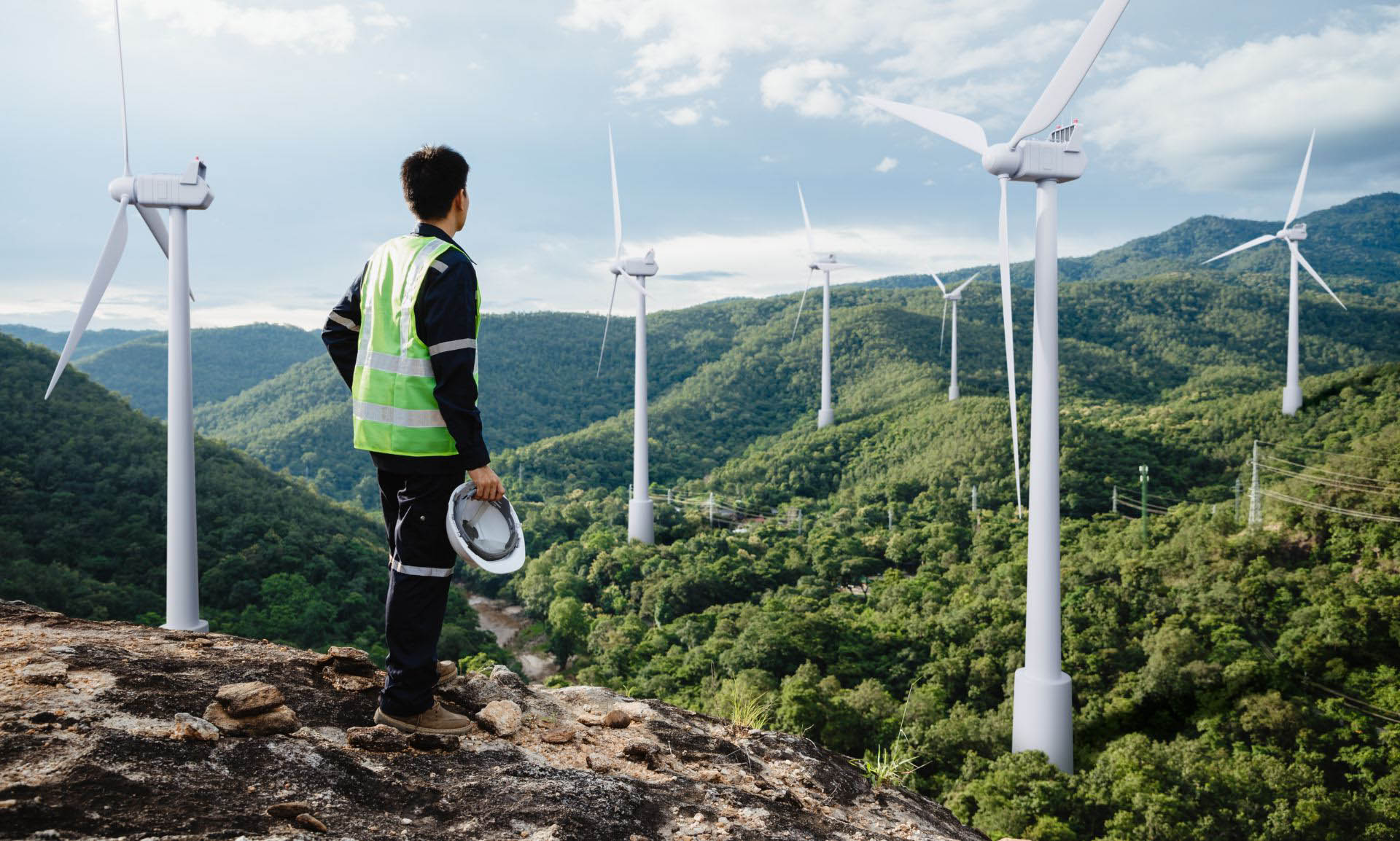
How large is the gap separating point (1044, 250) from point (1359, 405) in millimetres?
39177

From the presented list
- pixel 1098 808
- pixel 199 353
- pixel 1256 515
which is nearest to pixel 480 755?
pixel 1098 808

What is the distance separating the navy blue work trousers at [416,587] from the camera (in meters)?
4.97

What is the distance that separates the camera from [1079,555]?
33.1 meters

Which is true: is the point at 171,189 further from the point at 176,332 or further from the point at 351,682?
the point at 351,682

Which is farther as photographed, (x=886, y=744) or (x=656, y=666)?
(x=656, y=666)

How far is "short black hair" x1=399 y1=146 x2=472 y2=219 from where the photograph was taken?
17.7 ft

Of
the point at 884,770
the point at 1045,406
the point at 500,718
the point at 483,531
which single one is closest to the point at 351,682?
the point at 500,718

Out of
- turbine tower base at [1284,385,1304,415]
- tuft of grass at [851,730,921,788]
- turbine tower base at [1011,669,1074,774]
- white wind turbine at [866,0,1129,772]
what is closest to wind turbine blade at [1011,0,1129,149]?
white wind turbine at [866,0,1129,772]

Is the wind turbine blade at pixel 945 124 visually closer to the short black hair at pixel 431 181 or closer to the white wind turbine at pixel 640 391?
the short black hair at pixel 431 181

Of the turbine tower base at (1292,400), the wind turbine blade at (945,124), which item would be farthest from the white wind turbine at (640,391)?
the turbine tower base at (1292,400)

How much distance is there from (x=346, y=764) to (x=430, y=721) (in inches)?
27.9

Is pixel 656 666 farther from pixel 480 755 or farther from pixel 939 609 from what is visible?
pixel 480 755

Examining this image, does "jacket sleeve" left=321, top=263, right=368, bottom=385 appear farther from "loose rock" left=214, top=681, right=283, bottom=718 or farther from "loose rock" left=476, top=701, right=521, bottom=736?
"loose rock" left=476, top=701, right=521, bottom=736

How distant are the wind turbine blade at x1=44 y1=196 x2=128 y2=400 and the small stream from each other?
22.8 m
